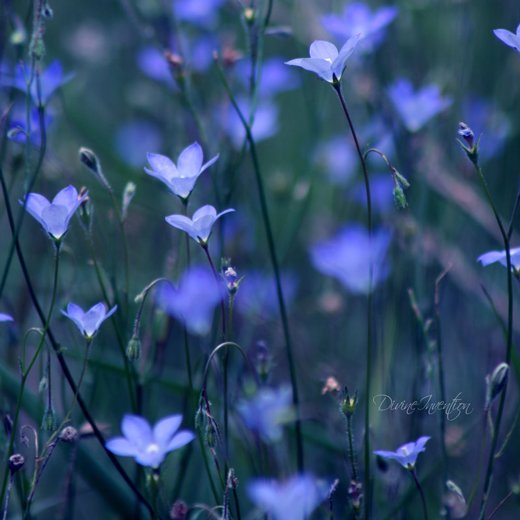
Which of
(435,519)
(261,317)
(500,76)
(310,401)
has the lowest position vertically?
(435,519)

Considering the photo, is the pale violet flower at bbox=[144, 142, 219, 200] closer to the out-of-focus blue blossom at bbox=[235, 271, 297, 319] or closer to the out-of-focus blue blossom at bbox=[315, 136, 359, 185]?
the out-of-focus blue blossom at bbox=[235, 271, 297, 319]

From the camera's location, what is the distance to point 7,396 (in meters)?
1.12

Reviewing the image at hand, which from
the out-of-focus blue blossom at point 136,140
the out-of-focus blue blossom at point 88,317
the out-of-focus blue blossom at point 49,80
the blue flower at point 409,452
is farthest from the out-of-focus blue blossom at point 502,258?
the out-of-focus blue blossom at point 136,140

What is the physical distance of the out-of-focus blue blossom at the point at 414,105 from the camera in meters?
1.48

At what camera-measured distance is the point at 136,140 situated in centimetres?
226

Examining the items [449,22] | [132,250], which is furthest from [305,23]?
[132,250]

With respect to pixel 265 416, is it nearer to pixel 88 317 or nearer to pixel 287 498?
→ pixel 287 498

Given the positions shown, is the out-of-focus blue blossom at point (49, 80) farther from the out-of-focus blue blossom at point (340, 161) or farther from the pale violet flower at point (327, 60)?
the out-of-focus blue blossom at point (340, 161)

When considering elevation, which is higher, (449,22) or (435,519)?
(449,22)

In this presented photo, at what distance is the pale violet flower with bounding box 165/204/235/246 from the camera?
2.81ft

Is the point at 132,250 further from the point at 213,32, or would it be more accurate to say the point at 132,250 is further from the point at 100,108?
the point at 100,108

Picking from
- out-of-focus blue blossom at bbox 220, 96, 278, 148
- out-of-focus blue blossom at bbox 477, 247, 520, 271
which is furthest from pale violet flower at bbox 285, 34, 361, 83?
out-of-focus blue blossom at bbox 220, 96, 278, 148

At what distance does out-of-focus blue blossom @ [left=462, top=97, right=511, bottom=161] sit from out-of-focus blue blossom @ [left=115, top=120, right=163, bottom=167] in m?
0.85

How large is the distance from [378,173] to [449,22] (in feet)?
1.63
